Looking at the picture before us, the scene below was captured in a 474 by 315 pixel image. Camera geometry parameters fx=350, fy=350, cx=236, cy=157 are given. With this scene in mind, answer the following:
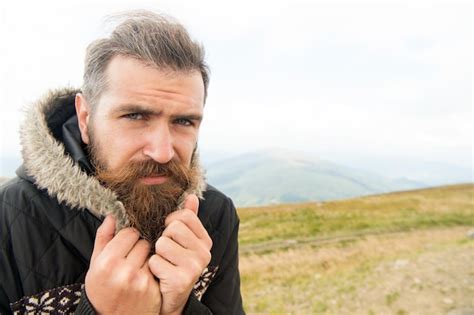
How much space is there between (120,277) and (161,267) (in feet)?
0.93

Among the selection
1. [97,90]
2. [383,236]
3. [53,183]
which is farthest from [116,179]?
[383,236]

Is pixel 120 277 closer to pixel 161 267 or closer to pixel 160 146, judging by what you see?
pixel 161 267

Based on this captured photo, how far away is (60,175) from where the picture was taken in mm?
2916

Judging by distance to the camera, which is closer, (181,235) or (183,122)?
(181,235)

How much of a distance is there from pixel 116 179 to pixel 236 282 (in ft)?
6.32

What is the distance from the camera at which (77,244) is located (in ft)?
9.78

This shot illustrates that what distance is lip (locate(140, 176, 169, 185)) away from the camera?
10.0 feet

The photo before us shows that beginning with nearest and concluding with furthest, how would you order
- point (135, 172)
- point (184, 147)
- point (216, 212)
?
point (135, 172), point (184, 147), point (216, 212)

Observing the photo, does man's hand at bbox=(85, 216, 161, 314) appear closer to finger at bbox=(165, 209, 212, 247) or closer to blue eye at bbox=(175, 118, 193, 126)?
finger at bbox=(165, 209, 212, 247)

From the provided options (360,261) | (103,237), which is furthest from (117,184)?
(360,261)

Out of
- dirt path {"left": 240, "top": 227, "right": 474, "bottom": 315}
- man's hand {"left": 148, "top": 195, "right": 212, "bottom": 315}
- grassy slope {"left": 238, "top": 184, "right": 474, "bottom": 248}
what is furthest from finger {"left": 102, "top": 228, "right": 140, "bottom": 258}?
grassy slope {"left": 238, "top": 184, "right": 474, "bottom": 248}

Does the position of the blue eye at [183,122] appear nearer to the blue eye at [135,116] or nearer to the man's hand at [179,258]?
the blue eye at [135,116]

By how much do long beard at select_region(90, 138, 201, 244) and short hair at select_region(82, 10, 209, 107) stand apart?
0.73m

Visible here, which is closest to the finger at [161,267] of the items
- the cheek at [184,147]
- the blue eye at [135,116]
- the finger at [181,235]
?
the finger at [181,235]
